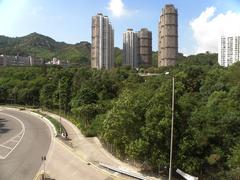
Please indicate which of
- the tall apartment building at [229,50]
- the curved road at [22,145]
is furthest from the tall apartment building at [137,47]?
Answer: the curved road at [22,145]

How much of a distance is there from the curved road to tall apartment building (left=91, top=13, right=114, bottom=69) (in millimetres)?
30829

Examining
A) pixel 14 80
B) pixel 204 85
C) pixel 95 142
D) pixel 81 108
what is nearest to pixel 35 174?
pixel 95 142

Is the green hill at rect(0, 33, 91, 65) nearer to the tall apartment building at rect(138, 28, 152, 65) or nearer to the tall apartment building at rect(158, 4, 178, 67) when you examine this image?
the tall apartment building at rect(138, 28, 152, 65)

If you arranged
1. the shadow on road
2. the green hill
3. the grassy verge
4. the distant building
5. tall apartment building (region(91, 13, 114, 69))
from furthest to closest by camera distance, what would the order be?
1. the green hill
2. the distant building
3. tall apartment building (region(91, 13, 114, 69))
4. the shadow on road
5. the grassy verge

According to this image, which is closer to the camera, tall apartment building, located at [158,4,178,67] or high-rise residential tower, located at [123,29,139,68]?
tall apartment building, located at [158,4,178,67]

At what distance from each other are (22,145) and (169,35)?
143 feet

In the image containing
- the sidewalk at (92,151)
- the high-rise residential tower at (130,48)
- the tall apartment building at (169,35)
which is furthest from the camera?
the high-rise residential tower at (130,48)

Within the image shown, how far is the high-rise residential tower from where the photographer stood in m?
72.4

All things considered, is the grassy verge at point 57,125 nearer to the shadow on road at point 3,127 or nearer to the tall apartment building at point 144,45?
the shadow on road at point 3,127

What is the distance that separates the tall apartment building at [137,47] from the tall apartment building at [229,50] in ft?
53.8

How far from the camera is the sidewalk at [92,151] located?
762 inches

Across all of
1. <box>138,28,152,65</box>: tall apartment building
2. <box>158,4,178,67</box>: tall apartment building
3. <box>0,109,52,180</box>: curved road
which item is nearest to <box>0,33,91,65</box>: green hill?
<box>138,28,152,65</box>: tall apartment building

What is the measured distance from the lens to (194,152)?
16.5 metres

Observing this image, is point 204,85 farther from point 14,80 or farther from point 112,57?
point 112,57
